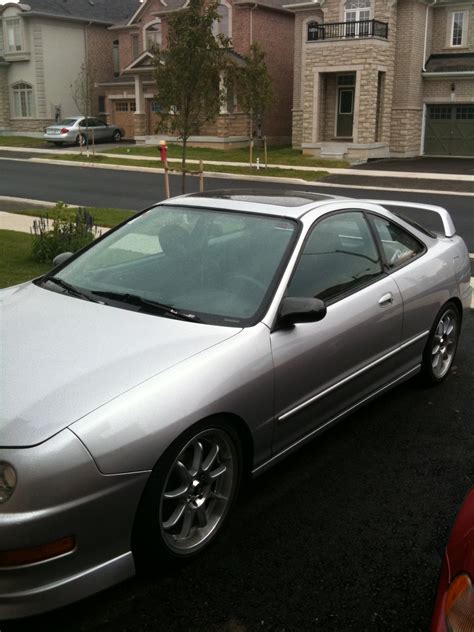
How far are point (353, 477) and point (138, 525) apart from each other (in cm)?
160

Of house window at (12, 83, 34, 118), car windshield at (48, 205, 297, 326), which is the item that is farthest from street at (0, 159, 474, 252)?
house window at (12, 83, 34, 118)

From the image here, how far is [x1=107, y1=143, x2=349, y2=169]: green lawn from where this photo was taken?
28625 mm

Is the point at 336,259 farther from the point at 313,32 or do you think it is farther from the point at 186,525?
the point at 313,32

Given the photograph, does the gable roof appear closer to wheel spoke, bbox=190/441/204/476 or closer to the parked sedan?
the parked sedan

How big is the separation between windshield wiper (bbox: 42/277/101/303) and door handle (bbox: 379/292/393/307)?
1824mm

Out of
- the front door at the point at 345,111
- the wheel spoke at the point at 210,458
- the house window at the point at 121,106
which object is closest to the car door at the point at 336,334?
the wheel spoke at the point at 210,458

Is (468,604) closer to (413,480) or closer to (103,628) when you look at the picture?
(103,628)

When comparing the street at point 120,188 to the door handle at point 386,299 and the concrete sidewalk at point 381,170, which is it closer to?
the concrete sidewalk at point 381,170

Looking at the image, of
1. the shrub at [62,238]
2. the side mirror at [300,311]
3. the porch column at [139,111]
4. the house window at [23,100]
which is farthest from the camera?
the house window at [23,100]

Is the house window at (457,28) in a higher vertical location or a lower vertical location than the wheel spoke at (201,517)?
higher

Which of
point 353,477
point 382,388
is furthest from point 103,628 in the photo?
point 382,388

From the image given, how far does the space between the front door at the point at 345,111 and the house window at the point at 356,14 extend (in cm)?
249

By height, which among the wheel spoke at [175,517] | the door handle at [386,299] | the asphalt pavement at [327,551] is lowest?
the asphalt pavement at [327,551]

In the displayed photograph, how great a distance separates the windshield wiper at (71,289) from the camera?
399 cm
